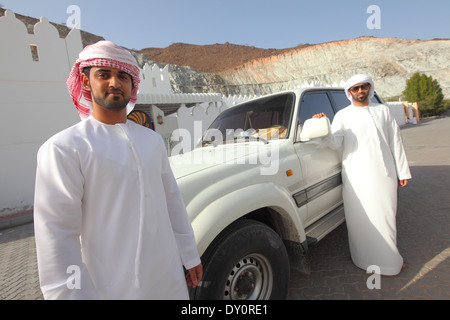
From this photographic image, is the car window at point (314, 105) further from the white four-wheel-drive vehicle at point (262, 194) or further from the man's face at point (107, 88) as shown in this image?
the man's face at point (107, 88)

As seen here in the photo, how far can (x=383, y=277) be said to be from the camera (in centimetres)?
245

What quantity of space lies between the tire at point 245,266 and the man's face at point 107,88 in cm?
108

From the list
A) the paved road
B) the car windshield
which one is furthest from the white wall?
the car windshield

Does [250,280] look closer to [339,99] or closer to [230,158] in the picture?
[230,158]

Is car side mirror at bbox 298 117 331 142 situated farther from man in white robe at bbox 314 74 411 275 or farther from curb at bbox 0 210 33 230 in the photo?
curb at bbox 0 210 33 230

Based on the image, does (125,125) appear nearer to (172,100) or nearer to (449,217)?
(449,217)

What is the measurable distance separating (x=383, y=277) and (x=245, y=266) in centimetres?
165

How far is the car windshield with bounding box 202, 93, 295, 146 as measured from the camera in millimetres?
2693

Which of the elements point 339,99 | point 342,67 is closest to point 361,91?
point 339,99

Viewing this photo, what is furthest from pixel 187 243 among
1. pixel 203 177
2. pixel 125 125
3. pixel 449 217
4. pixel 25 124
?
pixel 25 124

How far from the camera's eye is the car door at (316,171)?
2447 mm

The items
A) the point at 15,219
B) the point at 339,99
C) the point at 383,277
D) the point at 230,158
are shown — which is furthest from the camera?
the point at 15,219

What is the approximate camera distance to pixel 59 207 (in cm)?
95
